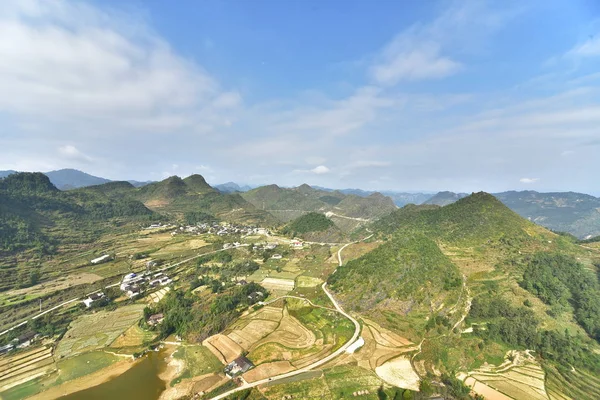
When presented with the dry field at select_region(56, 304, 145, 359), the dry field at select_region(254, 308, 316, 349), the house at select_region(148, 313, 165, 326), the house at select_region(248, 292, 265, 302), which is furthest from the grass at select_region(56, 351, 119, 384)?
the house at select_region(248, 292, 265, 302)

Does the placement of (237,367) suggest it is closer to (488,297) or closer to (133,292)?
(133,292)

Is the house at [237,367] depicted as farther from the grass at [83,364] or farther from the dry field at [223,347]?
the grass at [83,364]

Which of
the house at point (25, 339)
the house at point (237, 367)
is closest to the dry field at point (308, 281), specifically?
the house at point (237, 367)

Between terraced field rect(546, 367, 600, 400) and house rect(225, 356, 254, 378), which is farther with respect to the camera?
house rect(225, 356, 254, 378)

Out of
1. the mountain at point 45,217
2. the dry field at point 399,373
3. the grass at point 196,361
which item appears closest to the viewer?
the dry field at point 399,373

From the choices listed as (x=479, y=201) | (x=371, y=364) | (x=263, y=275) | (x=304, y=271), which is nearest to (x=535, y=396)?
(x=371, y=364)

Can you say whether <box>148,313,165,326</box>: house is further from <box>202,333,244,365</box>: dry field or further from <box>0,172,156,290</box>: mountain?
<box>0,172,156,290</box>: mountain
